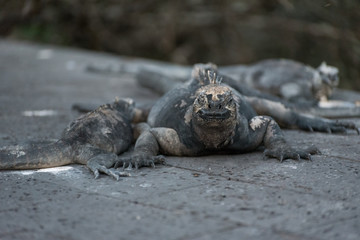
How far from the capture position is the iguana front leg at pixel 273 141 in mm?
4543

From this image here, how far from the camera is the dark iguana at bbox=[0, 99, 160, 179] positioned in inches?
173

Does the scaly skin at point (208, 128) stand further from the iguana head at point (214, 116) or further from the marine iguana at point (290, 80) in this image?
the marine iguana at point (290, 80)

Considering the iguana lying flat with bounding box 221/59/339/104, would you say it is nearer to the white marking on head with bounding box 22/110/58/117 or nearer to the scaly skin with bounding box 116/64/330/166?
the scaly skin with bounding box 116/64/330/166

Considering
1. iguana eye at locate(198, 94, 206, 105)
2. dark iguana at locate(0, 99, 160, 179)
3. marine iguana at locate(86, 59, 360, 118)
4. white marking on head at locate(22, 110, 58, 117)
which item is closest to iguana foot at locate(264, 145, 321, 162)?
iguana eye at locate(198, 94, 206, 105)

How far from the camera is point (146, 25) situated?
50.3ft

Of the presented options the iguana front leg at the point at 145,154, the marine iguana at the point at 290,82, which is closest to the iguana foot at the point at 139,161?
the iguana front leg at the point at 145,154

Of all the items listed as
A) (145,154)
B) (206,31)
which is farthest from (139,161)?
(206,31)

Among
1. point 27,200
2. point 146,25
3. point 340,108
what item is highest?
point 146,25

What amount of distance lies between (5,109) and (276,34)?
940cm

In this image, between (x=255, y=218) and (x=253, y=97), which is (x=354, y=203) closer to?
(x=255, y=218)

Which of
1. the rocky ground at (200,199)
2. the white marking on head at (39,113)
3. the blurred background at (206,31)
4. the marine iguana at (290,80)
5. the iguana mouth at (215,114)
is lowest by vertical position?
the rocky ground at (200,199)

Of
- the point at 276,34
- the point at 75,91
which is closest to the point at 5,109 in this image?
the point at 75,91

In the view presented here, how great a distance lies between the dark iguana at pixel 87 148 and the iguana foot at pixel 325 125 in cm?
166

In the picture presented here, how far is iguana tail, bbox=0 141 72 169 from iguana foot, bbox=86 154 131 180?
26 cm
